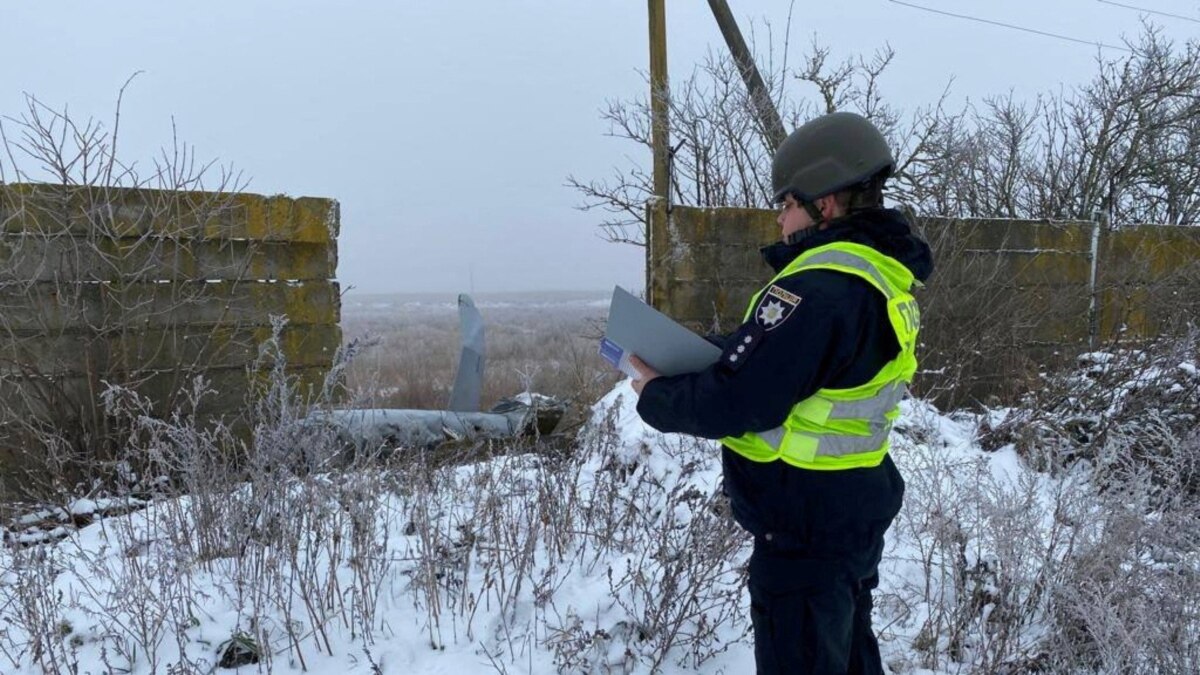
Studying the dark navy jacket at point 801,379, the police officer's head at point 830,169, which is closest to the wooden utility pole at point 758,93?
the police officer's head at point 830,169

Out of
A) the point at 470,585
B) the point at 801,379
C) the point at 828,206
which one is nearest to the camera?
the point at 801,379

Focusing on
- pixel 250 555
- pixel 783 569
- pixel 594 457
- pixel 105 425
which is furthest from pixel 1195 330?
pixel 105 425

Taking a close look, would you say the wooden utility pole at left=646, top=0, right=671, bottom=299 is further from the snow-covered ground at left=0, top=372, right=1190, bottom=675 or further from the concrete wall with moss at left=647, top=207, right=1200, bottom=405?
the snow-covered ground at left=0, top=372, right=1190, bottom=675

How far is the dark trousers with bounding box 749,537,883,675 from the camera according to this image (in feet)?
6.39

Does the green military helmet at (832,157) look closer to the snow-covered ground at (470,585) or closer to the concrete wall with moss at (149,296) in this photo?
the snow-covered ground at (470,585)

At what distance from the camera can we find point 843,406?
76.1 inches

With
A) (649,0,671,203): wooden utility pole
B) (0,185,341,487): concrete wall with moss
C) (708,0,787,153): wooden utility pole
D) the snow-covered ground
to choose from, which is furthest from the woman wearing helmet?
(708,0,787,153): wooden utility pole

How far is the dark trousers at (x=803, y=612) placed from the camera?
195cm

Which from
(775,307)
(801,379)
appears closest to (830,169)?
(775,307)

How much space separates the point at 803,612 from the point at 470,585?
72.2 inches

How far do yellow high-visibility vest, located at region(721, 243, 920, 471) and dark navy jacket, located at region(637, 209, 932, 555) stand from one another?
0.03 metres

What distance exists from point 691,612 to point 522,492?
1.10 meters

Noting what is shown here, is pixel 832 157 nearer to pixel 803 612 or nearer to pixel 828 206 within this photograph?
pixel 828 206

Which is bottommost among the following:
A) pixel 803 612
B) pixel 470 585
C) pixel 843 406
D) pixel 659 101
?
pixel 470 585
